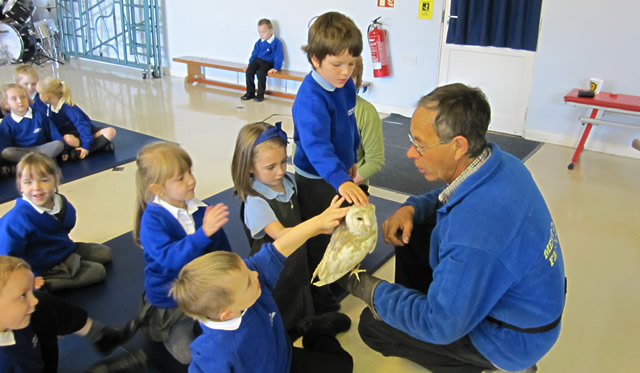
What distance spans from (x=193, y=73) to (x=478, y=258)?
6946 mm

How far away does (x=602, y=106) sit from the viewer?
4.30 meters

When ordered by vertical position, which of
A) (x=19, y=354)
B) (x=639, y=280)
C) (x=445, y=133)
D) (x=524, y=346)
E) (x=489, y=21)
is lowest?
(x=639, y=280)

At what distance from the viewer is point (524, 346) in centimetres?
162

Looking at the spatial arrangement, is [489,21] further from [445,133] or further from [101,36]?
[101,36]

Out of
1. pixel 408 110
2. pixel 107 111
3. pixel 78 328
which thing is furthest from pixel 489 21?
pixel 78 328

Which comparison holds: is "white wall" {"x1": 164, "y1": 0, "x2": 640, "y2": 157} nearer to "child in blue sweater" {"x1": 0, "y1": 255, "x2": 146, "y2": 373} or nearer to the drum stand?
the drum stand

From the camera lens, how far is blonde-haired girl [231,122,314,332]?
2096 mm

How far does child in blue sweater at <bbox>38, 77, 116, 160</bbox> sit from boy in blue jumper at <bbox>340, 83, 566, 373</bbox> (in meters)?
3.45

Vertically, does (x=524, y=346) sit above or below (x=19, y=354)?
above

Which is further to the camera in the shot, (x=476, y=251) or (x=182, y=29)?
(x=182, y=29)

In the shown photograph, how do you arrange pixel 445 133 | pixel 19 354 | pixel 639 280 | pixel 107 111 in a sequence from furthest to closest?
pixel 107 111 → pixel 639 280 → pixel 19 354 → pixel 445 133

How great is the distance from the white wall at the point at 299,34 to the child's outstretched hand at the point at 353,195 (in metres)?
3.56

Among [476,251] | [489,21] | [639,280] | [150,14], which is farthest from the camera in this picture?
[150,14]

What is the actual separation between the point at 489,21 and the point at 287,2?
2.64 m
